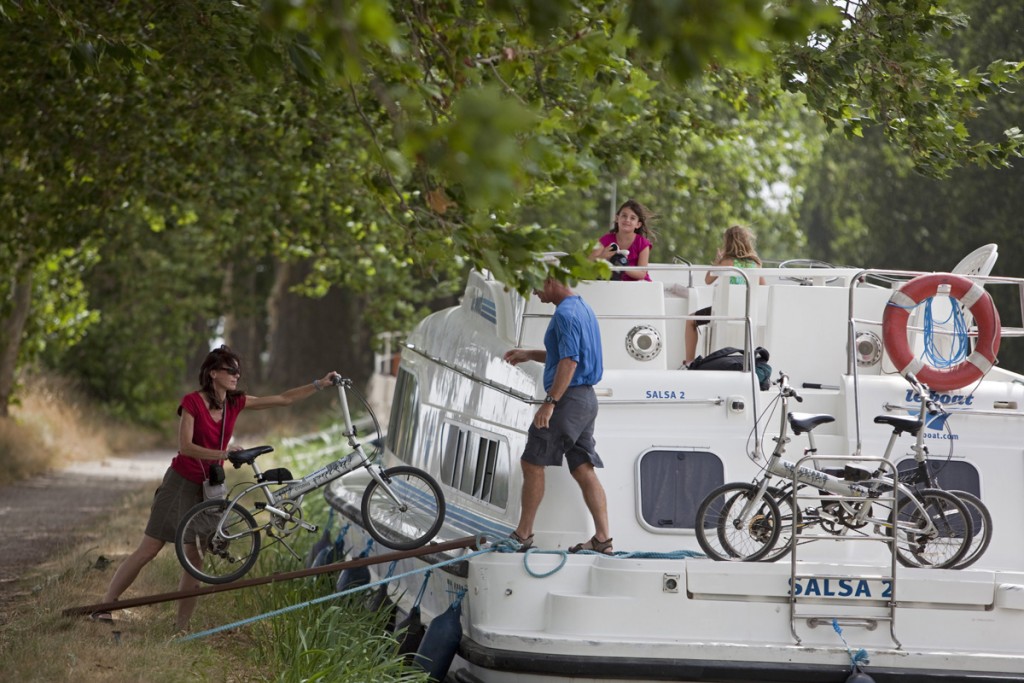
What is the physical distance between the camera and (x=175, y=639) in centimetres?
842

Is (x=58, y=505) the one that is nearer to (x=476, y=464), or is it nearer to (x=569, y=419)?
(x=476, y=464)

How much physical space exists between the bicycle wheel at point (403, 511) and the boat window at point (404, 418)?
2.13 metres

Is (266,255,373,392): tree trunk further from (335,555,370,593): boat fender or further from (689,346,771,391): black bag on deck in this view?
(689,346,771,391): black bag on deck

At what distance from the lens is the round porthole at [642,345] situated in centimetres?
879

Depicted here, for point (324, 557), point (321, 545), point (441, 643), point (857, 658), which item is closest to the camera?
point (857, 658)

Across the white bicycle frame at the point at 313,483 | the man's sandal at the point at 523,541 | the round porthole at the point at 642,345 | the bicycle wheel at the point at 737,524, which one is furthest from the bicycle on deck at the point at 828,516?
the white bicycle frame at the point at 313,483

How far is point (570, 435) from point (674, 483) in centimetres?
88

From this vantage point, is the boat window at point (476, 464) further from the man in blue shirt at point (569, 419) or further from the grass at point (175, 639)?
the grass at point (175, 639)

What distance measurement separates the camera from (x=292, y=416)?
27.5 m

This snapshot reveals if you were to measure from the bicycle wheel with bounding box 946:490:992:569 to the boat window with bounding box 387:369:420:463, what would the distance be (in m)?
4.66

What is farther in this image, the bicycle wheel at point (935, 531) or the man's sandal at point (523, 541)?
the man's sandal at point (523, 541)

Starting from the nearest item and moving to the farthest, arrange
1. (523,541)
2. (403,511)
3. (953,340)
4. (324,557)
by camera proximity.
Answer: (523,541) < (953,340) < (403,511) < (324,557)

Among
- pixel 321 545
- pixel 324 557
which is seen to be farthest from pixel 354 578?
pixel 321 545

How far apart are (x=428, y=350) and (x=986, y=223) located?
2055cm
